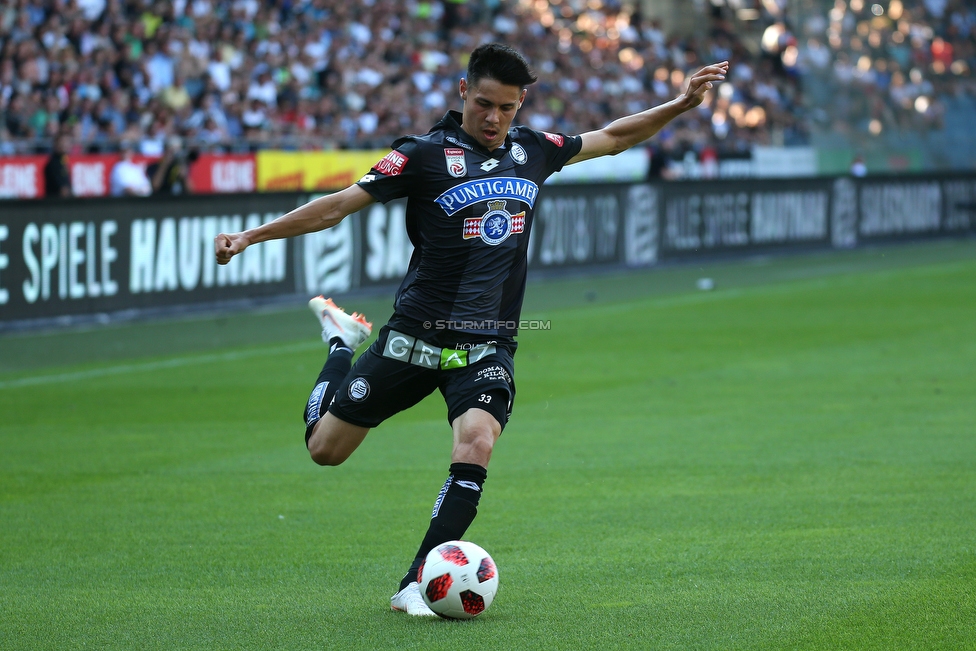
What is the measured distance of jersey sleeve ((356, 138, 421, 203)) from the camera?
5.45m

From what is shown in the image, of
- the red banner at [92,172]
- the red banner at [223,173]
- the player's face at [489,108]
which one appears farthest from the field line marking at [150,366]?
the player's face at [489,108]

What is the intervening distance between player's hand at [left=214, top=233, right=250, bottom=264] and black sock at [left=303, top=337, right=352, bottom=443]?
3.50ft

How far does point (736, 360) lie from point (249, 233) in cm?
871

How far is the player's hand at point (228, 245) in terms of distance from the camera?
510 cm

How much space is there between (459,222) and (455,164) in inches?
Answer: 9.1

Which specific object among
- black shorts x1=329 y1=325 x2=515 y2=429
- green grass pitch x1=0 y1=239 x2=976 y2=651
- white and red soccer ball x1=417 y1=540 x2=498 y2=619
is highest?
black shorts x1=329 y1=325 x2=515 y2=429

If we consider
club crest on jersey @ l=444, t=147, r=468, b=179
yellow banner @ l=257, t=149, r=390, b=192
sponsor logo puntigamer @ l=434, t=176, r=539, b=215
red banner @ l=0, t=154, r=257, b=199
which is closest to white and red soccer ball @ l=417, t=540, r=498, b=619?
sponsor logo puntigamer @ l=434, t=176, r=539, b=215

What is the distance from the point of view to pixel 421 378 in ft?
18.5

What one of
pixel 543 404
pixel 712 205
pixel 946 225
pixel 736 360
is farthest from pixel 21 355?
pixel 946 225

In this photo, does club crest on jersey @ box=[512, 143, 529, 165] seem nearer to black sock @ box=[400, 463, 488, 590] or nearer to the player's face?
the player's face

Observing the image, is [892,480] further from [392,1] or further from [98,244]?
[392,1]

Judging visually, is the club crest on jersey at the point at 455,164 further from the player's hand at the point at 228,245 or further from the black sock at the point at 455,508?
the black sock at the point at 455,508

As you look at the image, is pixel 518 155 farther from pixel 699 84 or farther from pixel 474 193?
pixel 699 84

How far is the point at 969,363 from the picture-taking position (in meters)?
12.8
